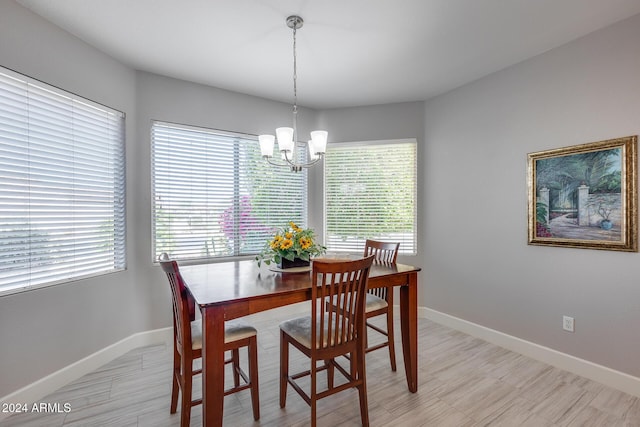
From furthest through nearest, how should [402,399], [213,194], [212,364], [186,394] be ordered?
1. [213,194]
2. [402,399]
3. [186,394]
4. [212,364]

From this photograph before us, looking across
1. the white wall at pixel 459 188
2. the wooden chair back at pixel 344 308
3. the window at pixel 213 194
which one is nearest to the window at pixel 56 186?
the white wall at pixel 459 188

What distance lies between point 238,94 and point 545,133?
3.17 meters

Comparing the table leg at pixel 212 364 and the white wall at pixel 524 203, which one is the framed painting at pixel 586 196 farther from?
the table leg at pixel 212 364

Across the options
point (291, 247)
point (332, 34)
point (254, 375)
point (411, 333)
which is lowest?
point (254, 375)

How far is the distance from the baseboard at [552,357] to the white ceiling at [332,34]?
104 inches

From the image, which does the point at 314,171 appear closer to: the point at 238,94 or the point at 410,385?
the point at 238,94

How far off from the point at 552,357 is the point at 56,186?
4331 millimetres

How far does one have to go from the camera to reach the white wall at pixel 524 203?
228 centimetres

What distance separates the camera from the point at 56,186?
2342 mm

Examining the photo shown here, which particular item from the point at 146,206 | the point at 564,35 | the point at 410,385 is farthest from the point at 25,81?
the point at 564,35

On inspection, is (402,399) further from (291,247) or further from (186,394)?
(186,394)

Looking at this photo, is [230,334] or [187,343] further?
[230,334]

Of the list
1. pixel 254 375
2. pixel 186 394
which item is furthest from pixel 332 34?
pixel 186 394

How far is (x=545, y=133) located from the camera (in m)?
2.70
